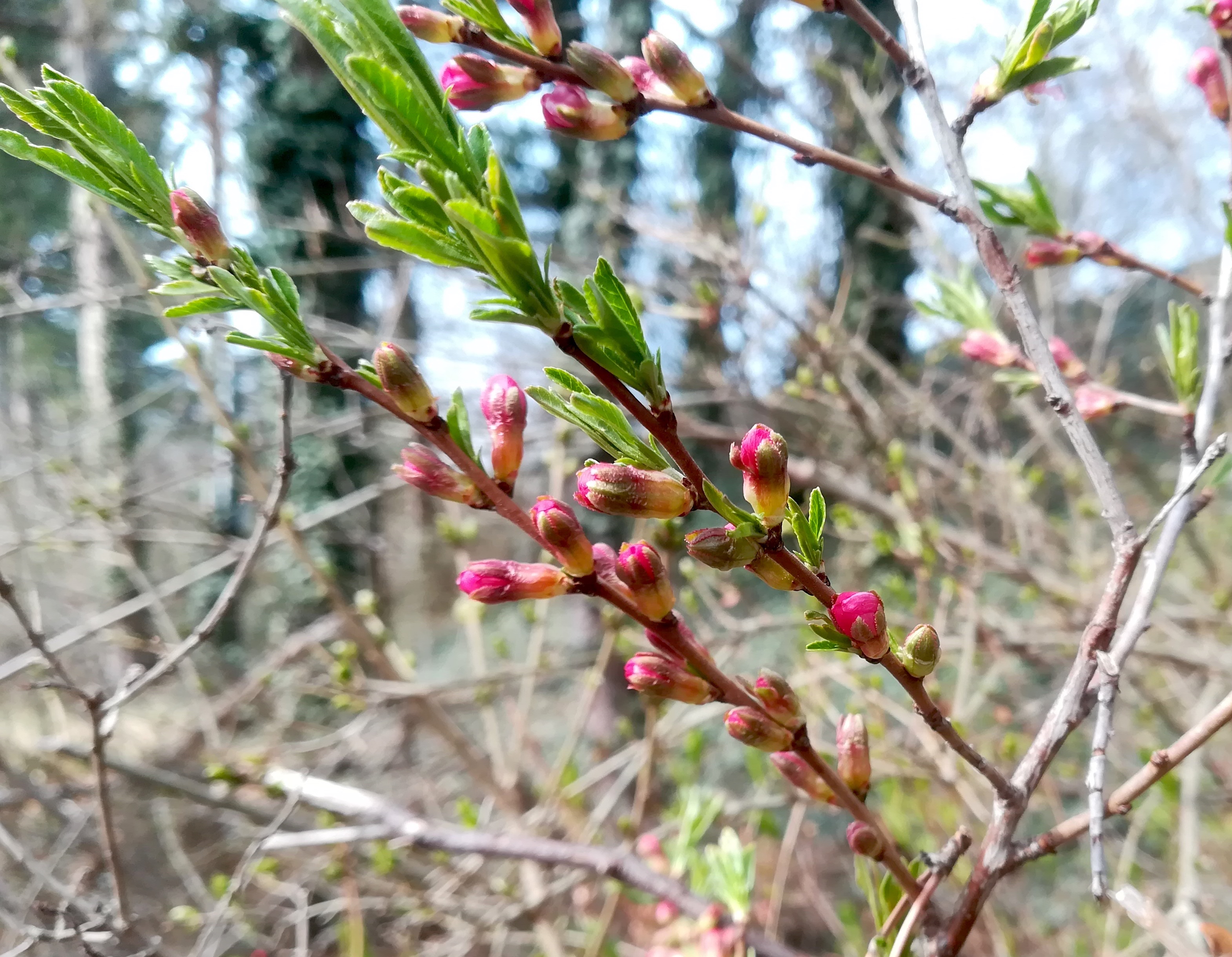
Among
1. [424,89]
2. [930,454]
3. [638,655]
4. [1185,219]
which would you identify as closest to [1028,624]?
[930,454]

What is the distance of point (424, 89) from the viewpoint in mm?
444

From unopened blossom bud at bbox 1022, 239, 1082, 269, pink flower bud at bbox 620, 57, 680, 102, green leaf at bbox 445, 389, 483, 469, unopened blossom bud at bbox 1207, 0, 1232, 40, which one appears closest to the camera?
green leaf at bbox 445, 389, 483, 469

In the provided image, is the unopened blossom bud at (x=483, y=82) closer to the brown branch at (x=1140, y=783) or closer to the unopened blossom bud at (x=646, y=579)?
the unopened blossom bud at (x=646, y=579)

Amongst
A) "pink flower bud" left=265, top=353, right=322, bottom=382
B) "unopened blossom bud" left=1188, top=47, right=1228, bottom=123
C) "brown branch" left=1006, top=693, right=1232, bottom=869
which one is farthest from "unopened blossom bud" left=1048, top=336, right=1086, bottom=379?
"pink flower bud" left=265, top=353, right=322, bottom=382

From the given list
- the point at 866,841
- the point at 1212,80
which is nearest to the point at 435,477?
the point at 866,841

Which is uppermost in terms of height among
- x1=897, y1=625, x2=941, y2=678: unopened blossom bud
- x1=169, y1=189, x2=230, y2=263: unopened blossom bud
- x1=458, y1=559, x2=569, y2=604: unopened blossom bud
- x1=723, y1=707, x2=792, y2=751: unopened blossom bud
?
x1=169, y1=189, x2=230, y2=263: unopened blossom bud

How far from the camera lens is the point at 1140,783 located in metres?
0.55

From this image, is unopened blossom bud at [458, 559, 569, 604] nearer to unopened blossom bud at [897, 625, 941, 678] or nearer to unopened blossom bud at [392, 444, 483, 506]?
unopened blossom bud at [392, 444, 483, 506]

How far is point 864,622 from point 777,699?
15 centimetres

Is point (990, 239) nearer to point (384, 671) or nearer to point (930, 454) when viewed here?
point (384, 671)

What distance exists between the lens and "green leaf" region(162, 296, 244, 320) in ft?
1.69

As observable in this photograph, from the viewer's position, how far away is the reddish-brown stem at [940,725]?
50 centimetres

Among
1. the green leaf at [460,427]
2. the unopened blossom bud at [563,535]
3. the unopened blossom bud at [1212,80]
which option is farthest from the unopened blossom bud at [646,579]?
the unopened blossom bud at [1212,80]

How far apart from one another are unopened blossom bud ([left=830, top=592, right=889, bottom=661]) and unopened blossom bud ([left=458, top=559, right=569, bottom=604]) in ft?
0.65
